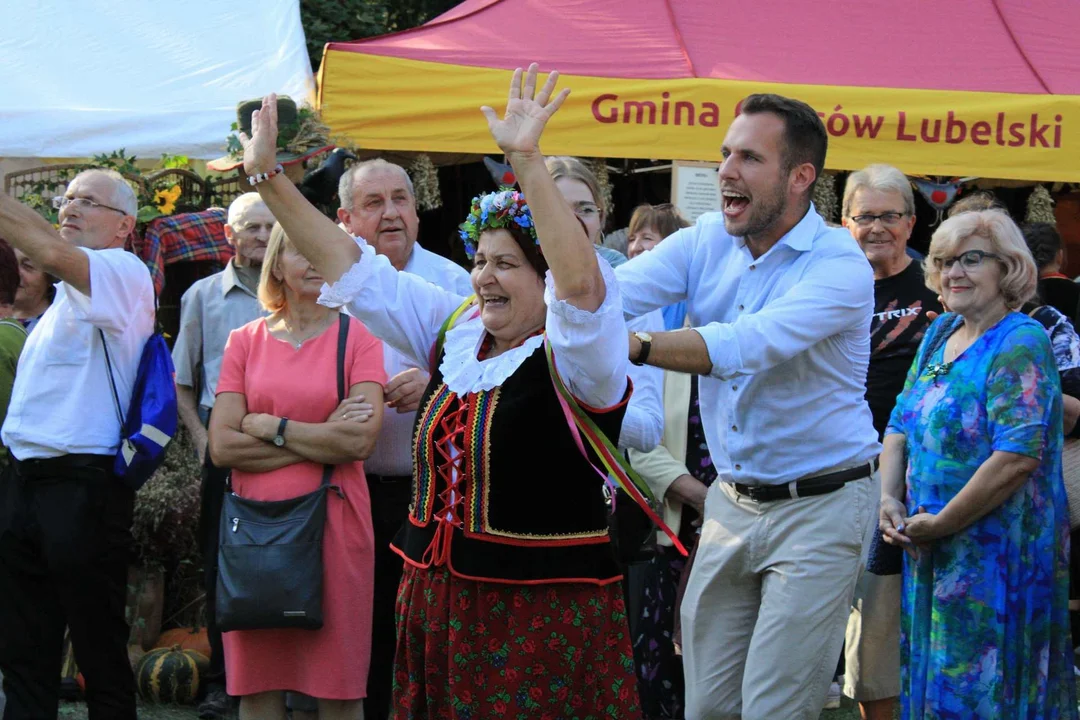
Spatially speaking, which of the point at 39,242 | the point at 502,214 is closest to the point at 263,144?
the point at 502,214

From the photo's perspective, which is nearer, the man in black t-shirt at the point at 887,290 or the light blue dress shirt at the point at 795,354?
the light blue dress shirt at the point at 795,354

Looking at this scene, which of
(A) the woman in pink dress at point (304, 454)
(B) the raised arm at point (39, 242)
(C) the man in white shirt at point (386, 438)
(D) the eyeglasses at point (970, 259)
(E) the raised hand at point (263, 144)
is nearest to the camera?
(E) the raised hand at point (263, 144)

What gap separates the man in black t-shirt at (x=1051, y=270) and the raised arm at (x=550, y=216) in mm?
4303

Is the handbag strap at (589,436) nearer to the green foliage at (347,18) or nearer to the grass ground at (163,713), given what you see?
the grass ground at (163,713)

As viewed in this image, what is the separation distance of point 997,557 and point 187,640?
374 cm

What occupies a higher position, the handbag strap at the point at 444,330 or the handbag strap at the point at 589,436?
the handbag strap at the point at 444,330

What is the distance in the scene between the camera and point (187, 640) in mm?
6199

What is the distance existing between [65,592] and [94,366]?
0.81 meters

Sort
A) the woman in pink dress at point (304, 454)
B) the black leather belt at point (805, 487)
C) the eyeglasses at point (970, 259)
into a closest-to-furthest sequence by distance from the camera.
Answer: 1. the black leather belt at point (805, 487)
2. the eyeglasses at point (970, 259)
3. the woman in pink dress at point (304, 454)

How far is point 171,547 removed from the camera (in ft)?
20.6

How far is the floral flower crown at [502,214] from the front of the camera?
3155mm

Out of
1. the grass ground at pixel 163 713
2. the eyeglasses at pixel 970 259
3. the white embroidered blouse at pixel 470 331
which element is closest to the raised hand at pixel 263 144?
the white embroidered blouse at pixel 470 331

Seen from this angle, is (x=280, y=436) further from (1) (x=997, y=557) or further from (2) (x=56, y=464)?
(1) (x=997, y=557)

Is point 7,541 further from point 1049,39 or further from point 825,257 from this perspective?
point 1049,39
